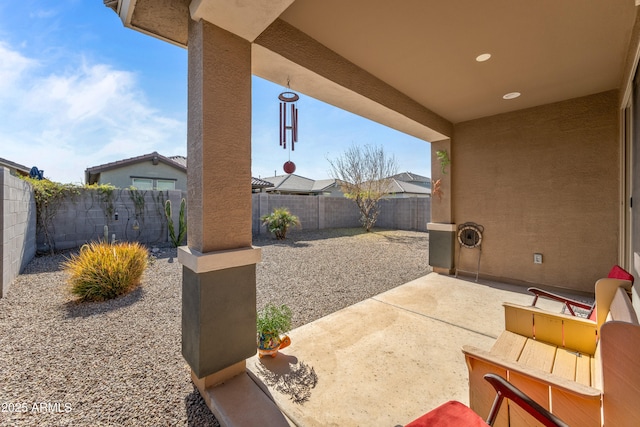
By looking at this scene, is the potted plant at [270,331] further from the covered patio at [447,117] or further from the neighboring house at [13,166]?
the neighboring house at [13,166]

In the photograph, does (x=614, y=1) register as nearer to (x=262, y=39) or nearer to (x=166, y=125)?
(x=262, y=39)

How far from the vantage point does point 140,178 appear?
480 inches

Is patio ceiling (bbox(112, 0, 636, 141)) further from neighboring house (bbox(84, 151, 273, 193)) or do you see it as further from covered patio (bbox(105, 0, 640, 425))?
neighboring house (bbox(84, 151, 273, 193))

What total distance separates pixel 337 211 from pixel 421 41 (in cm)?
1102

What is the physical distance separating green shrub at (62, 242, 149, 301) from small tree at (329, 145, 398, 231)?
398 inches


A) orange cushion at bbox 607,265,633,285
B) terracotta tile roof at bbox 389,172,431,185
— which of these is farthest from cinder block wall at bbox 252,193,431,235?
terracotta tile roof at bbox 389,172,431,185

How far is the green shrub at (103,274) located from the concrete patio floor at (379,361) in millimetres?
2767

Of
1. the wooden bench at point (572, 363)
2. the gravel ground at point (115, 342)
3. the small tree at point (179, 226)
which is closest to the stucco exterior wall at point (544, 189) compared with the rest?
the gravel ground at point (115, 342)

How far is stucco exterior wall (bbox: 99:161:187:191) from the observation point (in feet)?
38.2

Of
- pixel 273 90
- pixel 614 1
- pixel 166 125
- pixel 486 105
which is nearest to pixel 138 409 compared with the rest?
pixel 273 90

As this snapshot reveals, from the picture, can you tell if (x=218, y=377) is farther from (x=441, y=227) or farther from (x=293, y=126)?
(x=441, y=227)

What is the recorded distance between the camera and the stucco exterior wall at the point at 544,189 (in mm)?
3707

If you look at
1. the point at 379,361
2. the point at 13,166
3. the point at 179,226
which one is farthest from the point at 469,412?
the point at 13,166

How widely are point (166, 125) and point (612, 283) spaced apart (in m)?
7.90
